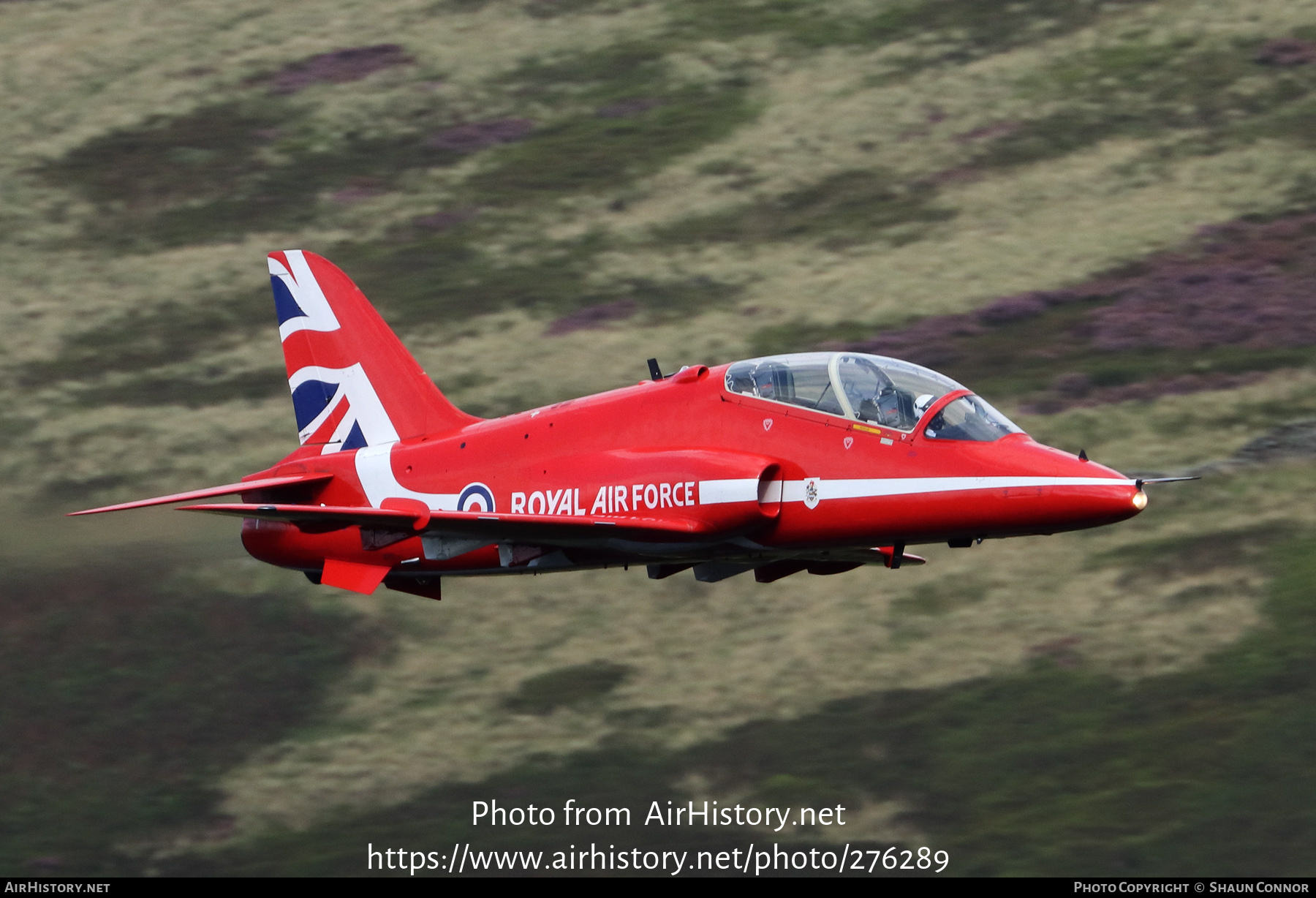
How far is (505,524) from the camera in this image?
1909 centimetres

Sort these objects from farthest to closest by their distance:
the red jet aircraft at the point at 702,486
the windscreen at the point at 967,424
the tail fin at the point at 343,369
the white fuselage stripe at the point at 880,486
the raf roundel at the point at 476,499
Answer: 1. the tail fin at the point at 343,369
2. the raf roundel at the point at 476,499
3. the windscreen at the point at 967,424
4. the red jet aircraft at the point at 702,486
5. the white fuselage stripe at the point at 880,486

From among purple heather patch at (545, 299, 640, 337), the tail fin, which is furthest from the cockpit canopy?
purple heather patch at (545, 299, 640, 337)

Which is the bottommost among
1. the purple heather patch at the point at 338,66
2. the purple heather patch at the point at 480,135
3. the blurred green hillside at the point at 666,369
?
the blurred green hillside at the point at 666,369

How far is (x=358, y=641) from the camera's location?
1361 inches

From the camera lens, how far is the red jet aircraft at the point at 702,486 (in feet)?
61.4

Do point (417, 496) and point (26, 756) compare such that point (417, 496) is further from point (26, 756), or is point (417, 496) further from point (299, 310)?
point (26, 756)

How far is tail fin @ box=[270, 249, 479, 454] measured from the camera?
24.3 metres

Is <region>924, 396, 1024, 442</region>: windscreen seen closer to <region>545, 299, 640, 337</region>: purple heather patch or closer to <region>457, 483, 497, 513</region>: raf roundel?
<region>457, 483, 497, 513</region>: raf roundel

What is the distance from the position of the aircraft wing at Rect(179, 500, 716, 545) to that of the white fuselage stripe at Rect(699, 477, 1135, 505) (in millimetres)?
489

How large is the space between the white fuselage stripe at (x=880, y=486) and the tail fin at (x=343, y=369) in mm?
5840

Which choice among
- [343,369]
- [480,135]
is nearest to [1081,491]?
[343,369]

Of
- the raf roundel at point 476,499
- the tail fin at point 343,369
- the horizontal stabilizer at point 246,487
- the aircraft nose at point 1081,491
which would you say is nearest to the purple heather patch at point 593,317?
the tail fin at point 343,369

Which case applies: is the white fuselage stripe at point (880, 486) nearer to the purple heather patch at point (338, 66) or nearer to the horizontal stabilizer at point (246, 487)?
the horizontal stabilizer at point (246, 487)
